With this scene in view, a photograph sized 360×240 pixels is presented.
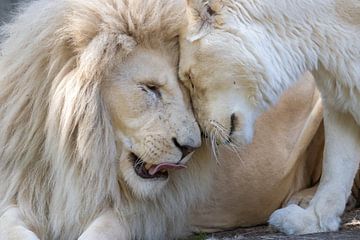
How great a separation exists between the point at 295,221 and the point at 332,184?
234 millimetres

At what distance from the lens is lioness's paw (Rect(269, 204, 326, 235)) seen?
4082 millimetres

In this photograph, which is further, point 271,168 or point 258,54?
point 271,168

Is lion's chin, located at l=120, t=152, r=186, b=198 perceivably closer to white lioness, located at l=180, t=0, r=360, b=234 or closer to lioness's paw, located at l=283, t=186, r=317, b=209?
white lioness, located at l=180, t=0, r=360, b=234

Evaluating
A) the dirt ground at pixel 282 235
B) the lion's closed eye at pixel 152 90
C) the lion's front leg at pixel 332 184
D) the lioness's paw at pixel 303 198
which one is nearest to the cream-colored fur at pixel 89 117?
the lion's closed eye at pixel 152 90

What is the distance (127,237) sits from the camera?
3891 millimetres

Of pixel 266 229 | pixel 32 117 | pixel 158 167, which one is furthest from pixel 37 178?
pixel 266 229

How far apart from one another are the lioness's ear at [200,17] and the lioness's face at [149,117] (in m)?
0.17

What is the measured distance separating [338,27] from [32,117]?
124 centimetres

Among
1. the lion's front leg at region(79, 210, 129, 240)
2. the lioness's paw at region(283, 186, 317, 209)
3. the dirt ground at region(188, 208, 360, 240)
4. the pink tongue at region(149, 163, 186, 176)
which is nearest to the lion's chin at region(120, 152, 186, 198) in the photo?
the pink tongue at region(149, 163, 186, 176)

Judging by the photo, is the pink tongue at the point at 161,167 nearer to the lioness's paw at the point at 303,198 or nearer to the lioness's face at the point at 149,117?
the lioness's face at the point at 149,117

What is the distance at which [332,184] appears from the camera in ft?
13.7

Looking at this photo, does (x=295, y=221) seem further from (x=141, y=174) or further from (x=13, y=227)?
(x=13, y=227)

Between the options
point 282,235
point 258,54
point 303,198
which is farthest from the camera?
point 303,198

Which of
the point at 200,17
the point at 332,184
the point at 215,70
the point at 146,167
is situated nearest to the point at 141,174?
the point at 146,167
